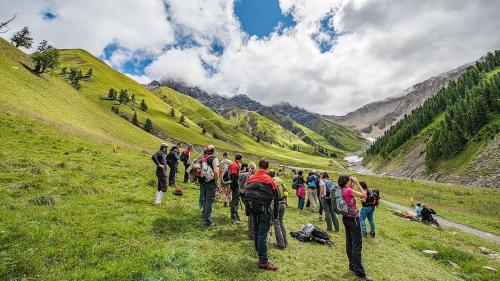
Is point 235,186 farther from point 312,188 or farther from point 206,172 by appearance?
point 312,188

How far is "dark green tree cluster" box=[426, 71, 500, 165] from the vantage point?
112000 millimetres

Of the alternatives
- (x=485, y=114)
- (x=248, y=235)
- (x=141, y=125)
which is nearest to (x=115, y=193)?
(x=248, y=235)

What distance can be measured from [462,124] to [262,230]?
13993cm

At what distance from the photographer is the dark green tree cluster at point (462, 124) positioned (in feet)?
367

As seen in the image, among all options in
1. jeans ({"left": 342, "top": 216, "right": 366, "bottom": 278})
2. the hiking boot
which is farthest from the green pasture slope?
jeans ({"left": 342, "top": 216, "right": 366, "bottom": 278})

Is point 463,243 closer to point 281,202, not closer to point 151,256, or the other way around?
point 281,202

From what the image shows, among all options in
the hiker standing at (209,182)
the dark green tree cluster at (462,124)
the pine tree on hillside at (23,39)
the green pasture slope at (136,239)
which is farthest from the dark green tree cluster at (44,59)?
the dark green tree cluster at (462,124)

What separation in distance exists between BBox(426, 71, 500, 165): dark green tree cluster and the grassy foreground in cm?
10448

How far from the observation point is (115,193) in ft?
61.7

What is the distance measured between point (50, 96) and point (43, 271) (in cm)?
6691

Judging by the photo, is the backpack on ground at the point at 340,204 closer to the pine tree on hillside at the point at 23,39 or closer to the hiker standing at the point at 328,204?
the hiker standing at the point at 328,204

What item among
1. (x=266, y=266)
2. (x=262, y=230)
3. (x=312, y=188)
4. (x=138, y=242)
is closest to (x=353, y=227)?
(x=262, y=230)

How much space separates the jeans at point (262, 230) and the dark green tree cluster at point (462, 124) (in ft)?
404

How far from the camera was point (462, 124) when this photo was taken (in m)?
122
